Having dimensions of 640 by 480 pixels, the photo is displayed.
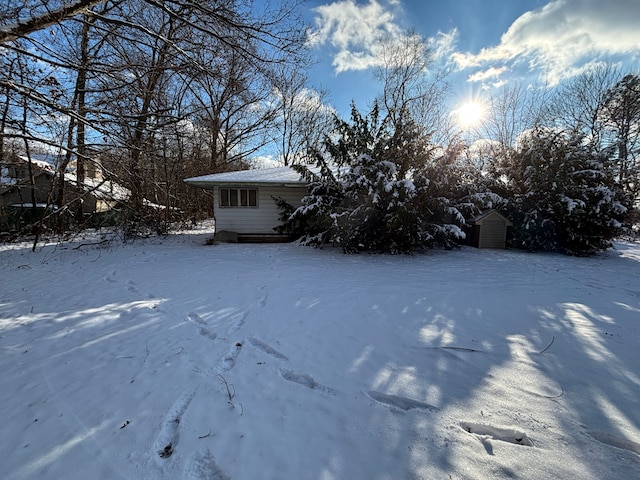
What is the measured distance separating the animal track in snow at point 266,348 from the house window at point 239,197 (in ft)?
27.4

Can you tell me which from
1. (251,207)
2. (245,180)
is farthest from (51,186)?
(251,207)

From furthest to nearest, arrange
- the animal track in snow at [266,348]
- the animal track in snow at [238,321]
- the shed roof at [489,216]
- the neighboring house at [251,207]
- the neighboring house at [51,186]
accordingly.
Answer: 1. the neighboring house at [251,207]
2. the shed roof at [489,216]
3. the neighboring house at [51,186]
4. the animal track in snow at [238,321]
5. the animal track in snow at [266,348]

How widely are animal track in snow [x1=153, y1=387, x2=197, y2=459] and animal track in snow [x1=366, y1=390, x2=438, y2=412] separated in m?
1.35

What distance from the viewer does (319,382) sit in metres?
2.27

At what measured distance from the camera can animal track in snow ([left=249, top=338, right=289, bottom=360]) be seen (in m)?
2.69

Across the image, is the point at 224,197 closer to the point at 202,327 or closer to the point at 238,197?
the point at 238,197

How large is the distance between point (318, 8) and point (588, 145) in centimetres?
907

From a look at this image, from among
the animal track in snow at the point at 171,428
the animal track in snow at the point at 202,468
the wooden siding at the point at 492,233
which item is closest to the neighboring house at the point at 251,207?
the wooden siding at the point at 492,233

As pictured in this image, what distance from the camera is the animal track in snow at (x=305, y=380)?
85.5 inches

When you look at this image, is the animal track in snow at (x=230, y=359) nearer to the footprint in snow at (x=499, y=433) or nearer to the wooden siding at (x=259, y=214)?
the footprint in snow at (x=499, y=433)

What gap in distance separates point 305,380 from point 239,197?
9.36 metres

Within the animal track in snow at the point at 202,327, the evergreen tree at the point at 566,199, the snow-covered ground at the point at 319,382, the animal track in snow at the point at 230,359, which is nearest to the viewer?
the snow-covered ground at the point at 319,382

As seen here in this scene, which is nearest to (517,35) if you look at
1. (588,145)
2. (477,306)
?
(588,145)

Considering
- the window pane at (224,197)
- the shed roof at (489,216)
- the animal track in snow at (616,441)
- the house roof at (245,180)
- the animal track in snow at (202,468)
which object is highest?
the house roof at (245,180)
